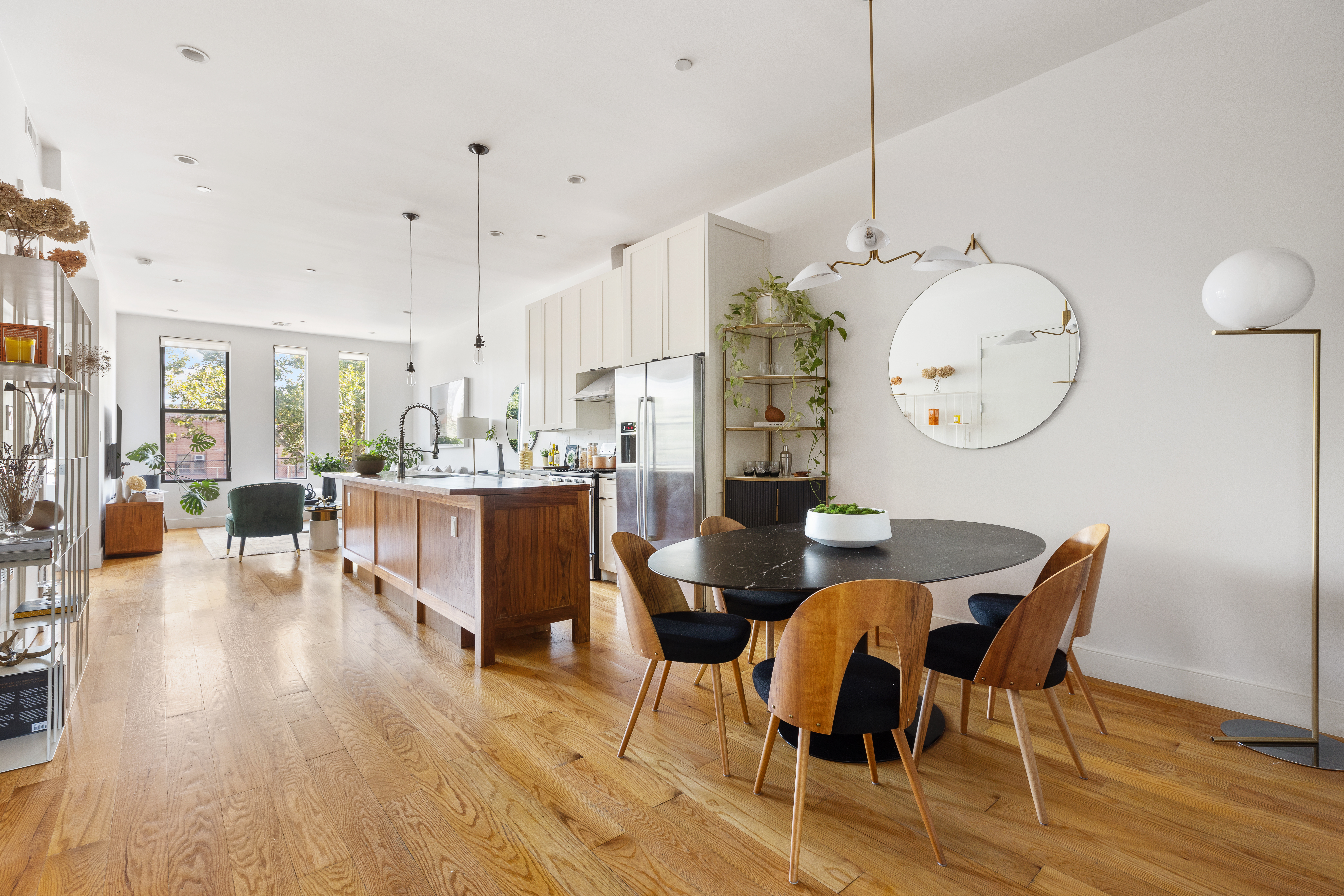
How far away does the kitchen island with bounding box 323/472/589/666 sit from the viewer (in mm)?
3299

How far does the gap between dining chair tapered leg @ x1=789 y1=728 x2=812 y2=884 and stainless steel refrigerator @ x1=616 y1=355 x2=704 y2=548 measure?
2.27 metres

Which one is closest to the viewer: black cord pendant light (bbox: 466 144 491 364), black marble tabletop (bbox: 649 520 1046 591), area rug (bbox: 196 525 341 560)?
black marble tabletop (bbox: 649 520 1046 591)

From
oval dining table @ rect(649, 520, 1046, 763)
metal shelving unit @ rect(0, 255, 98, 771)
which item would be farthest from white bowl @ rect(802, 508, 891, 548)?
metal shelving unit @ rect(0, 255, 98, 771)

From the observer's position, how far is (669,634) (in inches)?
87.3

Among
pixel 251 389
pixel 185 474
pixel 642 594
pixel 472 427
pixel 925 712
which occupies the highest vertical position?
pixel 251 389

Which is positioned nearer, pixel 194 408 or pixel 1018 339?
pixel 1018 339

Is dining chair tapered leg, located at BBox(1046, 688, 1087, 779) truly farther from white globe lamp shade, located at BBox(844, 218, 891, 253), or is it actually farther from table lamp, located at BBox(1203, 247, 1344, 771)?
white globe lamp shade, located at BBox(844, 218, 891, 253)

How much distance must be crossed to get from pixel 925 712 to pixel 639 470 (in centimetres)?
285

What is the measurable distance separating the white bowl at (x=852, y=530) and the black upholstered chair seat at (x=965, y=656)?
37cm

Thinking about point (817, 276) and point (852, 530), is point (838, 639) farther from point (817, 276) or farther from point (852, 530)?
point (817, 276)

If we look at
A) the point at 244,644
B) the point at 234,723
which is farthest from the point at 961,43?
the point at 244,644

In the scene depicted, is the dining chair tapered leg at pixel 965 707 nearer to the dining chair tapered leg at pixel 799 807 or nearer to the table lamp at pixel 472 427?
the dining chair tapered leg at pixel 799 807

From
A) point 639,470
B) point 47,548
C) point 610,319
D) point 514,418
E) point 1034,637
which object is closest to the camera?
point 1034,637

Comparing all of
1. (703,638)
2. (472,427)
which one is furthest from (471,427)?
(703,638)
